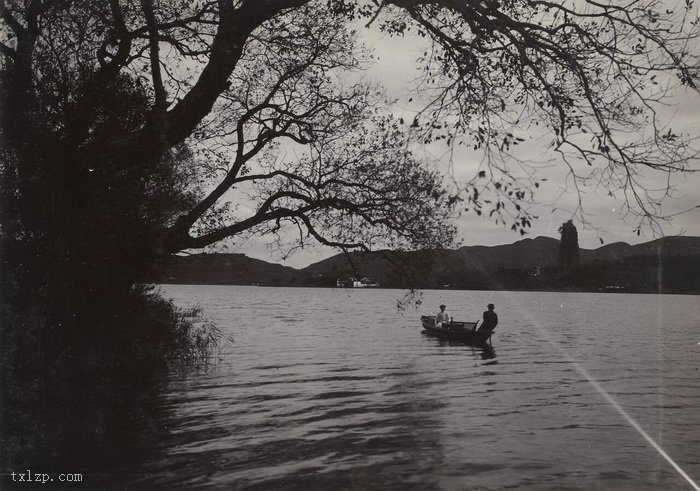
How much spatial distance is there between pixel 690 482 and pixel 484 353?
25957 mm

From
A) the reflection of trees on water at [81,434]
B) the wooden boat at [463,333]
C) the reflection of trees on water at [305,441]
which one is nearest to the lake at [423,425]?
the reflection of trees on water at [305,441]

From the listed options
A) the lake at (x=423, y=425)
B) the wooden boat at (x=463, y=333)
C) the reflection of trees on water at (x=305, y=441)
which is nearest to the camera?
the reflection of trees on water at (x=305, y=441)

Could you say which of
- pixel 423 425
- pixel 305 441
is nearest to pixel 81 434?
pixel 305 441

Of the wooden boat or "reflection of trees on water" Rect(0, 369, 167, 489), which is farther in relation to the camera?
the wooden boat

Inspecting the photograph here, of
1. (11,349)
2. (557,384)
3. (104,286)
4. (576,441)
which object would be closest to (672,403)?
(557,384)

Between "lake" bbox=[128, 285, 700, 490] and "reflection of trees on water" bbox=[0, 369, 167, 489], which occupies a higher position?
"reflection of trees on water" bbox=[0, 369, 167, 489]

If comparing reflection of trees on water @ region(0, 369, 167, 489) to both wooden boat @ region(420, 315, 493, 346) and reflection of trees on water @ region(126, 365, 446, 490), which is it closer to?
reflection of trees on water @ region(126, 365, 446, 490)

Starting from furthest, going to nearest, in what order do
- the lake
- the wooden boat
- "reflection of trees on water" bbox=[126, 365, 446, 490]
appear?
the wooden boat → the lake → "reflection of trees on water" bbox=[126, 365, 446, 490]

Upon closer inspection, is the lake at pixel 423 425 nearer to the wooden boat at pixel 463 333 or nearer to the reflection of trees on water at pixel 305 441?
the reflection of trees on water at pixel 305 441

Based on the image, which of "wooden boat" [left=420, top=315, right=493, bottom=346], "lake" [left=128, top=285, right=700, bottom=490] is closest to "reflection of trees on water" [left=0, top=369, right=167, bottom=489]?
"lake" [left=128, top=285, right=700, bottom=490]

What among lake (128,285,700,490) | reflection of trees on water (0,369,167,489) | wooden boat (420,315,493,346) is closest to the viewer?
reflection of trees on water (0,369,167,489)

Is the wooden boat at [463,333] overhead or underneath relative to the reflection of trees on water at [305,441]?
overhead

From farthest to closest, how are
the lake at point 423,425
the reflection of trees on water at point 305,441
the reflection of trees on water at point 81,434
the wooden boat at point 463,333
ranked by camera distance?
the wooden boat at point 463,333, the lake at point 423,425, the reflection of trees on water at point 305,441, the reflection of trees on water at point 81,434

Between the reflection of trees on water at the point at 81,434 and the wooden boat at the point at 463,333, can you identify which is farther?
the wooden boat at the point at 463,333
